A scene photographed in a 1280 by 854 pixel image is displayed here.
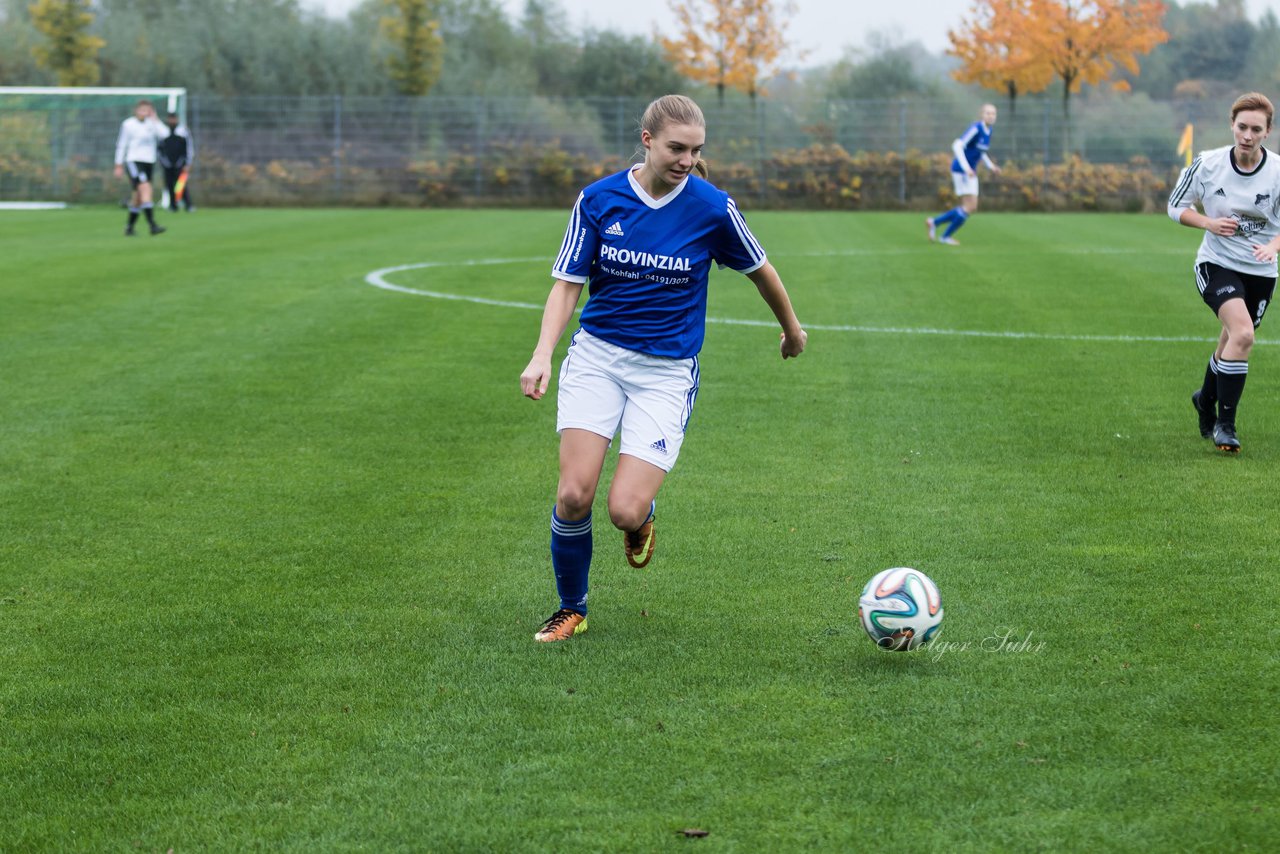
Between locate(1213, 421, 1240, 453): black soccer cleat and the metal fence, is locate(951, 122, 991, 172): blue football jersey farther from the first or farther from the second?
locate(1213, 421, 1240, 453): black soccer cleat

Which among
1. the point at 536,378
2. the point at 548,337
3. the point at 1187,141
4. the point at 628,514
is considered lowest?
the point at 628,514

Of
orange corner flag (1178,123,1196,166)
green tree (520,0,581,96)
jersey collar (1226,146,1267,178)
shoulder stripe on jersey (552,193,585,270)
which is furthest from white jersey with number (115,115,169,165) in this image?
green tree (520,0,581,96)

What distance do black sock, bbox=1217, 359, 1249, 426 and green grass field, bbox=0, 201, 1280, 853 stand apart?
23 centimetres

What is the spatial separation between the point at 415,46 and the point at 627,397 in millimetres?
45549

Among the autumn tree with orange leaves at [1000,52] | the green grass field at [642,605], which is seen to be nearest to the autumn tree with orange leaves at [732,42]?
the autumn tree with orange leaves at [1000,52]

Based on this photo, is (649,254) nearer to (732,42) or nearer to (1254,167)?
(1254,167)

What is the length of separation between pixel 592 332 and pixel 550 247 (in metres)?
16.6

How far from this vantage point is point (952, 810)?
13.0 feet

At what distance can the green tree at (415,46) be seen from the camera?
48.3 meters

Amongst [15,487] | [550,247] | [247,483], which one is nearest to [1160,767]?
[247,483]

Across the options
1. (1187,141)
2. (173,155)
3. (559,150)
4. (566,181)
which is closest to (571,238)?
(173,155)

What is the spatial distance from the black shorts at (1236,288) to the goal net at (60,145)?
31003 millimetres

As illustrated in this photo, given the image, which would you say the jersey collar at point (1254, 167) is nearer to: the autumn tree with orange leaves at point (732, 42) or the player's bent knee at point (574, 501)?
the player's bent knee at point (574, 501)

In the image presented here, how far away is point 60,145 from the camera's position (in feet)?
120
